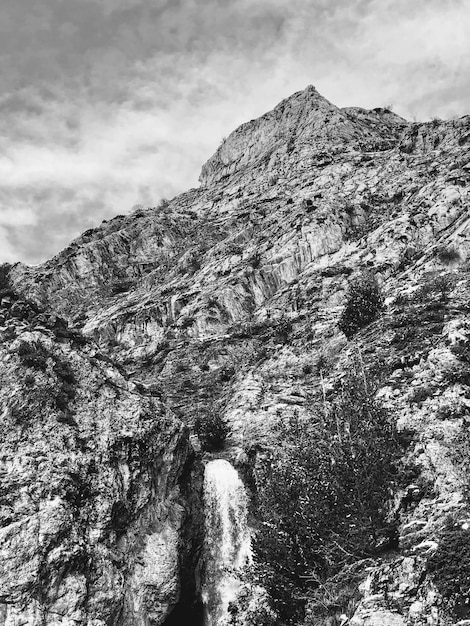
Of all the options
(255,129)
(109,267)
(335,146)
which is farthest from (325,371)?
(255,129)

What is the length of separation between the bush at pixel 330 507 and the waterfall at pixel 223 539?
3.45 metres

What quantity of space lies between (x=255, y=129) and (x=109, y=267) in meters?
55.4

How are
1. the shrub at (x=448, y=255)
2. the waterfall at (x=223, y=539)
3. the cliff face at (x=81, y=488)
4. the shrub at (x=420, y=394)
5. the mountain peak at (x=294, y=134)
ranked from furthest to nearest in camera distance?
the mountain peak at (x=294, y=134), the shrub at (x=448, y=255), the shrub at (x=420, y=394), the waterfall at (x=223, y=539), the cliff face at (x=81, y=488)

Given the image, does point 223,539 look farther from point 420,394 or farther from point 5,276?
point 5,276

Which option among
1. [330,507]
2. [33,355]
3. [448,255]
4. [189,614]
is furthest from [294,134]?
[189,614]

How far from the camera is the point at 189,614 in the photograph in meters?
29.5

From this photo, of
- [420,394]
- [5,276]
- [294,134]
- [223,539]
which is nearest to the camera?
[420,394]

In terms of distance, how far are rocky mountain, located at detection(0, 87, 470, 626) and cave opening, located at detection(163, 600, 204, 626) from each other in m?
0.15

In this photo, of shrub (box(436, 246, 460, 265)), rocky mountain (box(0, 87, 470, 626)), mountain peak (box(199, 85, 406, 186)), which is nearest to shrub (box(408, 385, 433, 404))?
rocky mountain (box(0, 87, 470, 626))

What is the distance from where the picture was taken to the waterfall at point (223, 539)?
96.2ft

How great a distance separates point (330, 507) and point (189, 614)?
445 inches

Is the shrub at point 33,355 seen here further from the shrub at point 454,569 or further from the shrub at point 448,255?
the shrub at point 448,255

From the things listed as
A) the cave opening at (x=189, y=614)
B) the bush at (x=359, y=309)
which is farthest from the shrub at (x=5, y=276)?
the cave opening at (x=189, y=614)

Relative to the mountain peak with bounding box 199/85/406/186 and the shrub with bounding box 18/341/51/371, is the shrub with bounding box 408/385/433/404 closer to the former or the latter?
the shrub with bounding box 18/341/51/371
